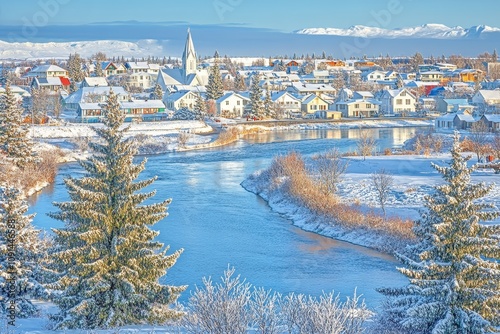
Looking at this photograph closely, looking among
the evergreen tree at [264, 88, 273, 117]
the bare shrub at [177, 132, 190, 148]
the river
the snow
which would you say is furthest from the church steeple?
the river

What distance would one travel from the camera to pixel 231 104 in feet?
163

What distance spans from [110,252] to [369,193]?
12.7 m

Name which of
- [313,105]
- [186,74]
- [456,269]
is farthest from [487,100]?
[456,269]

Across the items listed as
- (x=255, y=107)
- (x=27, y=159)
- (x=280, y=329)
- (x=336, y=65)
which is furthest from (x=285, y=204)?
(x=336, y=65)

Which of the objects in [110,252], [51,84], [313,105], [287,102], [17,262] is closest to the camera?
[110,252]

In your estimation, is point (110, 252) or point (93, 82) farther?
point (93, 82)

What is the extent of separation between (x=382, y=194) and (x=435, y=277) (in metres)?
9.99

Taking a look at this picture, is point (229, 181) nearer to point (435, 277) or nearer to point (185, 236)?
point (185, 236)

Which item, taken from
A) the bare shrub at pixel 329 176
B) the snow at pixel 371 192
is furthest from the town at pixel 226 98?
the bare shrub at pixel 329 176

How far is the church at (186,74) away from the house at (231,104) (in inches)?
410

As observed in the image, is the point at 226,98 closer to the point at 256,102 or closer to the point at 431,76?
the point at 256,102

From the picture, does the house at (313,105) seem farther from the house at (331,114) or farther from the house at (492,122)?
the house at (492,122)

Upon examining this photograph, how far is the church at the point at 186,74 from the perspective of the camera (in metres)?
60.2

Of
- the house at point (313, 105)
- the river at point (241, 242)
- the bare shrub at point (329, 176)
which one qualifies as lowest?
the river at point (241, 242)
